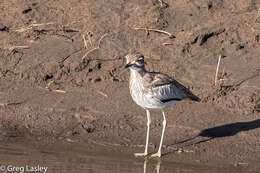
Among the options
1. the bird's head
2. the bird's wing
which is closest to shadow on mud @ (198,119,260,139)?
the bird's wing

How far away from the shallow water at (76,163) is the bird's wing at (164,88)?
771 mm

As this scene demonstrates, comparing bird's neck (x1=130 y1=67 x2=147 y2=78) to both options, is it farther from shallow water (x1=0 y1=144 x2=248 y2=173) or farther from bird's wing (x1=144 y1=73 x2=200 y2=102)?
shallow water (x1=0 y1=144 x2=248 y2=173)

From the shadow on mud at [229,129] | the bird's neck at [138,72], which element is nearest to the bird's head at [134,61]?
the bird's neck at [138,72]

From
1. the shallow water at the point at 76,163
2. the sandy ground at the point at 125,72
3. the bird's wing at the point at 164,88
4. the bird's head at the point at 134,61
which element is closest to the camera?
the shallow water at the point at 76,163

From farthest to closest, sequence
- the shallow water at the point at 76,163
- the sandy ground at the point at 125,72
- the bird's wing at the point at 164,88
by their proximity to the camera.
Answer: the sandy ground at the point at 125,72 < the bird's wing at the point at 164,88 < the shallow water at the point at 76,163

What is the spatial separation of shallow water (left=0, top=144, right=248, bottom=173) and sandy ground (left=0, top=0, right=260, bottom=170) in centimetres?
28

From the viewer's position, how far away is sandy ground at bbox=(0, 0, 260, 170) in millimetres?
7953

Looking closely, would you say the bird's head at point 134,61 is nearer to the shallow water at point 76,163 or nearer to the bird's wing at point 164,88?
the bird's wing at point 164,88

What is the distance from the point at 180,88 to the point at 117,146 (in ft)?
3.40

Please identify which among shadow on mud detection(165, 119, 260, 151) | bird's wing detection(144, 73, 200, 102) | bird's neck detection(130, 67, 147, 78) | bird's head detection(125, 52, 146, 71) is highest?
bird's head detection(125, 52, 146, 71)

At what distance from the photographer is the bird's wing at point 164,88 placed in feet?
24.9

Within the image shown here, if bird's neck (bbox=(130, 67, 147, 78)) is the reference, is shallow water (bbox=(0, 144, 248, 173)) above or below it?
below

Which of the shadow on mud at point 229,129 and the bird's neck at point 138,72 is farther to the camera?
the shadow on mud at point 229,129

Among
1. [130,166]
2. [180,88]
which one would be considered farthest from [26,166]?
[180,88]
